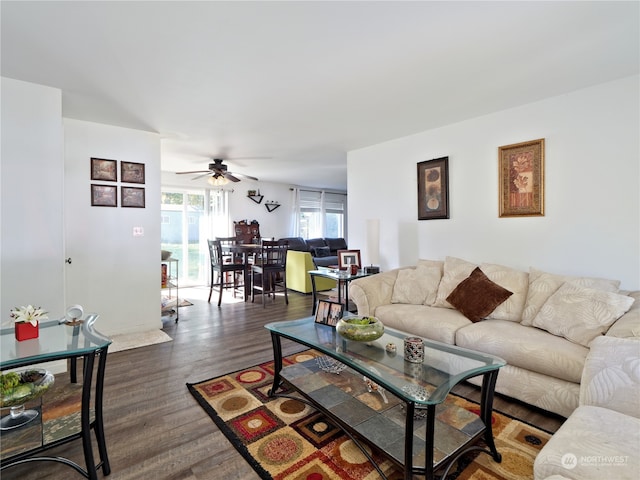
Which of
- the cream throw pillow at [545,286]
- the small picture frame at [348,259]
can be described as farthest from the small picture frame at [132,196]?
the cream throw pillow at [545,286]

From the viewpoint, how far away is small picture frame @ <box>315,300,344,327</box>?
2.34m

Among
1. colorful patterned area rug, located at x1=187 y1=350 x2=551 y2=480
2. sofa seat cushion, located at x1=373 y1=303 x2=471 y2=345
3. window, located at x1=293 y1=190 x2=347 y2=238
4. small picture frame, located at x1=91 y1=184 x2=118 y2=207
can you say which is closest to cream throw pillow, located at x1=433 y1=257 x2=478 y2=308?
sofa seat cushion, located at x1=373 y1=303 x2=471 y2=345

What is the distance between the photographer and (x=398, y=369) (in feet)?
5.62

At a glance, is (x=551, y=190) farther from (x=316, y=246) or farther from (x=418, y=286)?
(x=316, y=246)

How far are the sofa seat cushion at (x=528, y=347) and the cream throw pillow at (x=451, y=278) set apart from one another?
0.50 m

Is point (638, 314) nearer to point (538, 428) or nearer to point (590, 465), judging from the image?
point (538, 428)

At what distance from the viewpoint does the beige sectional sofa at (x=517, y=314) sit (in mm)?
1981

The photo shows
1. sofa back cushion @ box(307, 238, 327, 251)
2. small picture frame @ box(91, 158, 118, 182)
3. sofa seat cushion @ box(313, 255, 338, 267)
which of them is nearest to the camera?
small picture frame @ box(91, 158, 118, 182)

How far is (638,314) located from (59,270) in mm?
4358

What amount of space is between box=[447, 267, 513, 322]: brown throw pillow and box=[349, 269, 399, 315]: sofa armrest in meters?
0.63

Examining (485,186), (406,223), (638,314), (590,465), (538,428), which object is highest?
(485,186)

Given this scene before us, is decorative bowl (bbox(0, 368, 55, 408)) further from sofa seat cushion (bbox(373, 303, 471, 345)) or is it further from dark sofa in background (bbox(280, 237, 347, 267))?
dark sofa in background (bbox(280, 237, 347, 267))

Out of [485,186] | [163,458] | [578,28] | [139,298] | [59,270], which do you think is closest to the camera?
[163,458]

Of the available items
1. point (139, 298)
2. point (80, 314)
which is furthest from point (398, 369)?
point (139, 298)
